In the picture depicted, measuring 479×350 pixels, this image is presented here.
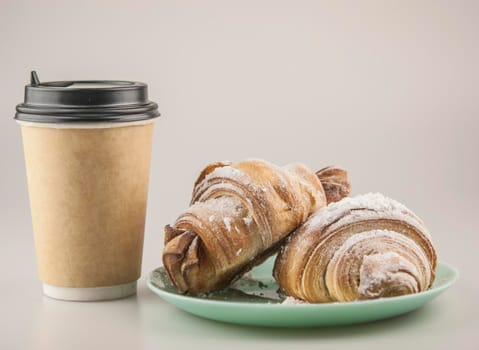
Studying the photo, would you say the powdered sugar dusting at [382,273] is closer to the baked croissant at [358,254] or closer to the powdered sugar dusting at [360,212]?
the baked croissant at [358,254]

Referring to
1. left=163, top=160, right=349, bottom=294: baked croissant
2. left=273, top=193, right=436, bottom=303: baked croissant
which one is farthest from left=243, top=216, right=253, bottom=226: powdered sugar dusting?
left=273, top=193, right=436, bottom=303: baked croissant

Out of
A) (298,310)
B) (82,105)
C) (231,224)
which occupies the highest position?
(82,105)

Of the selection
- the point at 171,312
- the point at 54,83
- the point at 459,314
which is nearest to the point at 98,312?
the point at 171,312

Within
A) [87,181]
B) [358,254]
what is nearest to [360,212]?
[358,254]

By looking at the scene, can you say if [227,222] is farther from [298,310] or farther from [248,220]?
[298,310]

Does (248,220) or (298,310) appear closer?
(298,310)

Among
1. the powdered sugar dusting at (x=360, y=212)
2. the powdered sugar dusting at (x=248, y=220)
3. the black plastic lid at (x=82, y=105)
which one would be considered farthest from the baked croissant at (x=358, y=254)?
the black plastic lid at (x=82, y=105)

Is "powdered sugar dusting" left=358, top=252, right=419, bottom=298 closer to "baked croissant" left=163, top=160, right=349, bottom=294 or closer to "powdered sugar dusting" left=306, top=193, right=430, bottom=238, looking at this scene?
"powdered sugar dusting" left=306, top=193, right=430, bottom=238

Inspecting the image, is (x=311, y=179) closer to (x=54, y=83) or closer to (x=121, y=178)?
(x=121, y=178)

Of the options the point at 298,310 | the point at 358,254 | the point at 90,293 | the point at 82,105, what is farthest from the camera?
the point at 90,293
